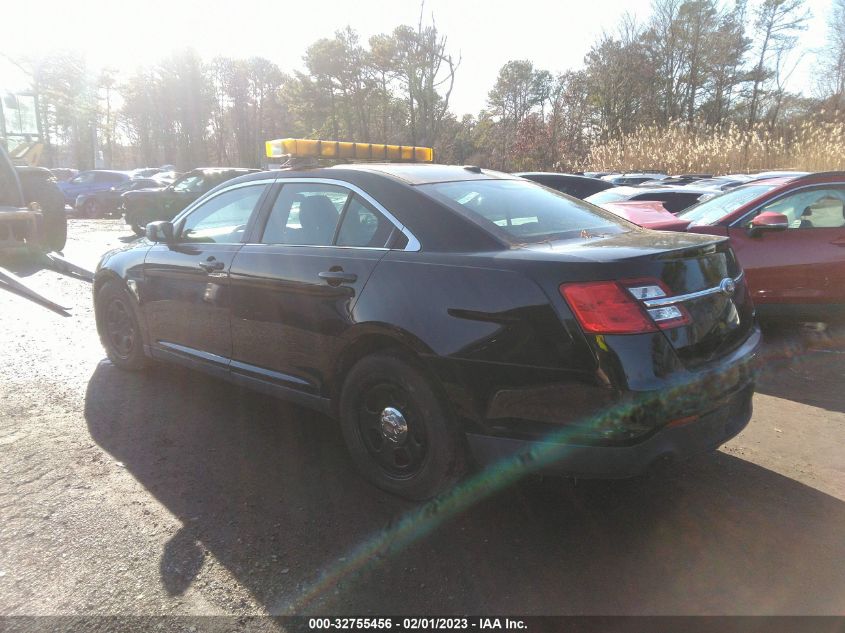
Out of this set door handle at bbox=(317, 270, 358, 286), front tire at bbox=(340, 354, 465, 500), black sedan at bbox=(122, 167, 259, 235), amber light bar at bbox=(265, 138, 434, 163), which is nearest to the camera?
front tire at bbox=(340, 354, 465, 500)

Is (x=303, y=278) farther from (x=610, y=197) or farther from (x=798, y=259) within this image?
(x=610, y=197)

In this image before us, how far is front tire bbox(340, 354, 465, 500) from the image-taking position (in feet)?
9.21

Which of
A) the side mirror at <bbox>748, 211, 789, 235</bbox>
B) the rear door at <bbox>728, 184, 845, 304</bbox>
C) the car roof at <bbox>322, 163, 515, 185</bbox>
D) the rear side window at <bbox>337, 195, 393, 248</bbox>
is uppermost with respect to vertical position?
the car roof at <bbox>322, 163, 515, 185</bbox>

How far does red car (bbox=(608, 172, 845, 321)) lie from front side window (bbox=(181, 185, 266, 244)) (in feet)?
13.5

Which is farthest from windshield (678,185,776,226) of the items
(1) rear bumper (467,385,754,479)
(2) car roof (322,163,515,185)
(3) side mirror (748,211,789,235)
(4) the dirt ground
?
(1) rear bumper (467,385,754,479)

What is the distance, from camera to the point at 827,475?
10.9 ft

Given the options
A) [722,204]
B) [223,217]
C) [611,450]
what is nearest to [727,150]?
[722,204]

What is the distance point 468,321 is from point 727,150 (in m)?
17.0

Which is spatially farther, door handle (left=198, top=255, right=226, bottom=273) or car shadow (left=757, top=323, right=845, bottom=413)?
car shadow (left=757, top=323, right=845, bottom=413)

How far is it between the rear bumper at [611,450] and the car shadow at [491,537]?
232mm

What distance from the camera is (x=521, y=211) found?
3.32 metres

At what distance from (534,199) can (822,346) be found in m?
3.95

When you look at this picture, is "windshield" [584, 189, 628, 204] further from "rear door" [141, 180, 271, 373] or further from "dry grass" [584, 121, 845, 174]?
"rear door" [141, 180, 271, 373]

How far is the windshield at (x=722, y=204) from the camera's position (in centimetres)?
600
